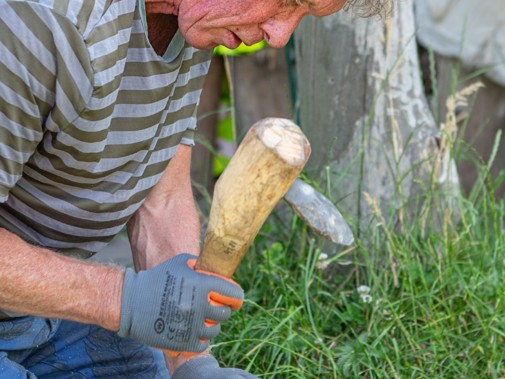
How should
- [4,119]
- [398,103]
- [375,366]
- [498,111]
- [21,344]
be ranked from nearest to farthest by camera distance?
[4,119] → [21,344] → [375,366] → [398,103] → [498,111]

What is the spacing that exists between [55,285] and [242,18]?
2.55 ft

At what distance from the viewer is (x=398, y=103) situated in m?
3.51

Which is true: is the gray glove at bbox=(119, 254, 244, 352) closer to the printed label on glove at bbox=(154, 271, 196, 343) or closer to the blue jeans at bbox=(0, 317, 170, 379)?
the printed label on glove at bbox=(154, 271, 196, 343)

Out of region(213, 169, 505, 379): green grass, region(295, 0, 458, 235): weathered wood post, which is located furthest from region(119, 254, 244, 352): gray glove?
region(295, 0, 458, 235): weathered wood post

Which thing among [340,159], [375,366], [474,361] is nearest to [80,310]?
[375,366]

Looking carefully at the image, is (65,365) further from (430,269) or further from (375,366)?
(430,269)

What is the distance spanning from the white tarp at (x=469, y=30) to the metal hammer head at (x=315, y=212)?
242 centimetres

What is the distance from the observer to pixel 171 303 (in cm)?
220

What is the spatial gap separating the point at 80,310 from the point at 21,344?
351 mm

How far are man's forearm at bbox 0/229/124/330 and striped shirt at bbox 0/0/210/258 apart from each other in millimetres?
171

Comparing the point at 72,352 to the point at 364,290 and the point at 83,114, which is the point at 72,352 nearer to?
the point at 83,114

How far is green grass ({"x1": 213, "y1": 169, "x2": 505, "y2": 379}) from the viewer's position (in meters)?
2.90

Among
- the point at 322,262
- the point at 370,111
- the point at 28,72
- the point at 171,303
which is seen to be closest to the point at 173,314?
the point at 171,303

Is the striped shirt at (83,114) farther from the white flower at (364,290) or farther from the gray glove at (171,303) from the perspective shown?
the white flower at (364,290)
